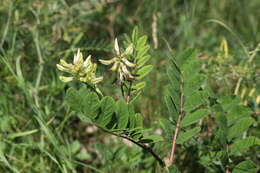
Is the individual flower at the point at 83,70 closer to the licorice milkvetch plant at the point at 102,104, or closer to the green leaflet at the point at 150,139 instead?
the licorice milkvetch plant at the point at 102,104

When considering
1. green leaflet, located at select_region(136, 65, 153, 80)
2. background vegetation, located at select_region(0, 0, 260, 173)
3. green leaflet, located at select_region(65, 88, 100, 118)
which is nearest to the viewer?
green leaflet, located at select_region(65, 88, 100, 118)

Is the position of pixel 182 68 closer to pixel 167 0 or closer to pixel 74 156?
pixel 74 156

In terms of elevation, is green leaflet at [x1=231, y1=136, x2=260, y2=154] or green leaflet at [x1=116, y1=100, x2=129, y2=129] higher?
green leaflet at [x1=116, y1=100, x2=129, y2=129]

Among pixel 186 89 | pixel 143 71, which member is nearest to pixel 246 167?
pixel 186 89

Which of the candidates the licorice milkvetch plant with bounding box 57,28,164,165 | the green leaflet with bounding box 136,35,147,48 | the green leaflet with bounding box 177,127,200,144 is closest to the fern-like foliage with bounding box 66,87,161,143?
the licorice milkvetch plant with bounding box 57,28,164,165

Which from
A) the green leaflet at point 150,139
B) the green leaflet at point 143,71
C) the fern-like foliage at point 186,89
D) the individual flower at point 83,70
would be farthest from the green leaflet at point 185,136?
the individual flower at point 83,70

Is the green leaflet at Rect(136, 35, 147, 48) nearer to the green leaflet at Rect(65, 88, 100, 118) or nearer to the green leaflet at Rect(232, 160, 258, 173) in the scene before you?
the green leaflet at Rect(65, 88, 100, 118)
